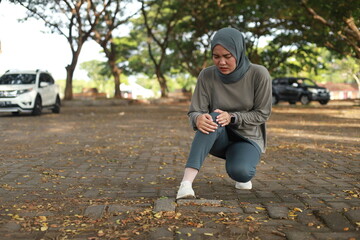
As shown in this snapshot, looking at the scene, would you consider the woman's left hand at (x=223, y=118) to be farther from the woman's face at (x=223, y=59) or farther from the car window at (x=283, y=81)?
the car window at (x=283, y=81)

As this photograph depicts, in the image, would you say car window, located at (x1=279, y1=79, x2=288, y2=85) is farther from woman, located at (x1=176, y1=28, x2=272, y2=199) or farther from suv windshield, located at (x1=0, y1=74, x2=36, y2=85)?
woman, located at (x1=176, y1=28, x2=272, y2=199)

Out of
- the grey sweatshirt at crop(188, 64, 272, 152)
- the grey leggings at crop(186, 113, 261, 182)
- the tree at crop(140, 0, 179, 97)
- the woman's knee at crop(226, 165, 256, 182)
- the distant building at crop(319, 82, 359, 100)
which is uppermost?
the tree at crop(140, 0, 179, 97)

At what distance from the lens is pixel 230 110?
4219mm

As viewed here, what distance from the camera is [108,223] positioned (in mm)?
3385

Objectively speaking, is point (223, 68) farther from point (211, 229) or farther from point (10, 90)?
point (10, 90)

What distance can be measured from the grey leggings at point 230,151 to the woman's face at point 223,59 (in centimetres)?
40

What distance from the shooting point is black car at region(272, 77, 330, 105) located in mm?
29438

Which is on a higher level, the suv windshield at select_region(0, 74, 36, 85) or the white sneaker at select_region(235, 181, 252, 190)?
the suv windshield at select_region(0, 74, 36, 85)

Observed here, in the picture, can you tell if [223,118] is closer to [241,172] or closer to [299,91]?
[241,172]

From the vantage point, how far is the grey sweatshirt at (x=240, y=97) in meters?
4.11

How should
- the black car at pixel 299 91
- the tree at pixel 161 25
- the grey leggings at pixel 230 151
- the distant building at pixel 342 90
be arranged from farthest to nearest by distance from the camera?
the distant building at pixel 342 90 < the tree at pixel 161 25 < the black car at pixel 299 91 < the grey leggings at pixel 230 151

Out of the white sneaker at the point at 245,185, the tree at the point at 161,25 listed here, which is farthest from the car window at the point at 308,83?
the white sneaker at the point at 245,185

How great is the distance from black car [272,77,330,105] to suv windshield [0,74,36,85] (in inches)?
694

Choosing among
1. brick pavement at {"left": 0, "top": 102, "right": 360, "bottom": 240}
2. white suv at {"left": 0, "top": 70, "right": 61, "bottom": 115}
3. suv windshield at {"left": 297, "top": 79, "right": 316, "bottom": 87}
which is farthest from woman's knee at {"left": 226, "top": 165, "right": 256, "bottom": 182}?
suv windshield at {"left": 297, "top": 79, "right": 316, "bottom": 87}
